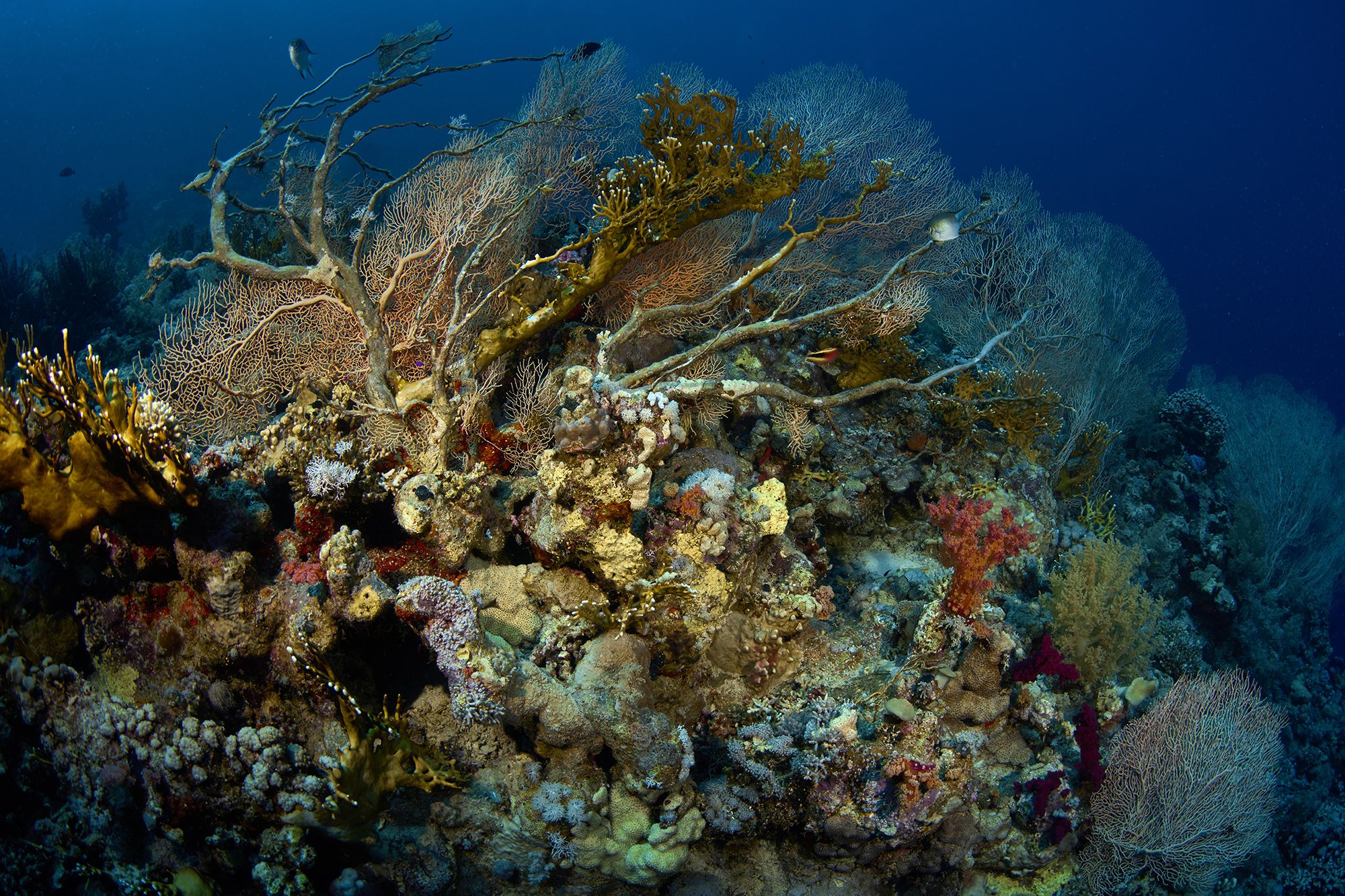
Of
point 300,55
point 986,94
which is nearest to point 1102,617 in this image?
point 300,55

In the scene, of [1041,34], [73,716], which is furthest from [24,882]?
[1041,34]

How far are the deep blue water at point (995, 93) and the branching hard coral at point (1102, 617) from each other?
48872mm

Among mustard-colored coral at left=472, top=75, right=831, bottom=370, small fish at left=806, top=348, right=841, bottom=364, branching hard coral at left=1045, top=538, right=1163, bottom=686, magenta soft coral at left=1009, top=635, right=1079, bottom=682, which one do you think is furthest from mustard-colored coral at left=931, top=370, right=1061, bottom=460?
mustard-colored coral at left=472, top=75, right=831, bottom=370

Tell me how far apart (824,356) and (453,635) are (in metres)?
5.13

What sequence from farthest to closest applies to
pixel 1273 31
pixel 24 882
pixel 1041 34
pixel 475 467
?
pixel 1041 34, pixel 1273 31, pixel 475 467, pixel 24 882

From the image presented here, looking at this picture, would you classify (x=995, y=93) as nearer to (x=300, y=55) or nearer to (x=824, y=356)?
(x=300, y=55)

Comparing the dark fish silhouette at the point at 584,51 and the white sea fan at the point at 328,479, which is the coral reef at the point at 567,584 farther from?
the dark fish silhouette at the point at 584,51

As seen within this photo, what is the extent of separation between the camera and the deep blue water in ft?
167

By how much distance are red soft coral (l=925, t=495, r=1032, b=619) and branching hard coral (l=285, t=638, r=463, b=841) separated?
353 centimetres

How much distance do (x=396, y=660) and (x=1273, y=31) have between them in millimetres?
113176

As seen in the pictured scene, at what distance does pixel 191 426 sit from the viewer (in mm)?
4992

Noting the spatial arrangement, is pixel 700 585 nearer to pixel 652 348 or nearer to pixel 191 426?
pixel 652 348

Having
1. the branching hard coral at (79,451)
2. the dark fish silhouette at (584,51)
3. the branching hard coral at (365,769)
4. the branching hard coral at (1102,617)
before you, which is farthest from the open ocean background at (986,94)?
the branching hard coral at (365,769)

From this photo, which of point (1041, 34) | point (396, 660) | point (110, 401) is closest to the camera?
point (110, 401)
